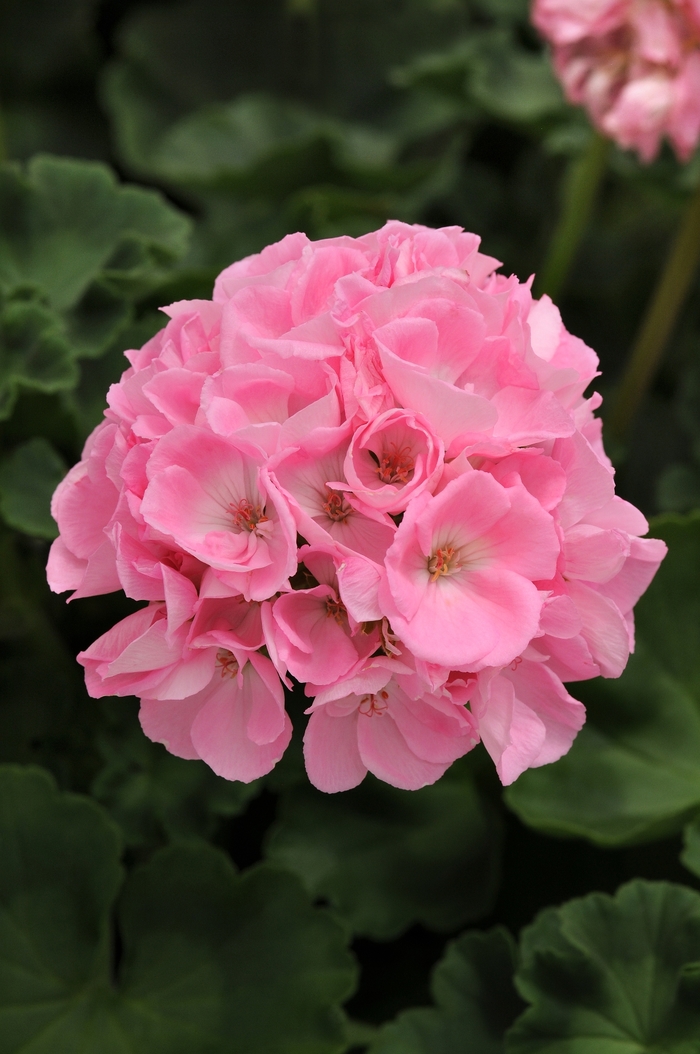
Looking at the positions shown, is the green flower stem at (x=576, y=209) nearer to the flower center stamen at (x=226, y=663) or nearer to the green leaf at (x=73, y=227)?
the green leaf at (x=73, y=227)

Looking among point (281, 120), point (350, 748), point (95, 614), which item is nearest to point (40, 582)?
point (95, 614)

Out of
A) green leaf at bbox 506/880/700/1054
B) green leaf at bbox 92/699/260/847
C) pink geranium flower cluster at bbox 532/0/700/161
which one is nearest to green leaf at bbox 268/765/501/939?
green leaf at bbox 92/699/260/847

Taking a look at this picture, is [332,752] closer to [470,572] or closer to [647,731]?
[470,572]

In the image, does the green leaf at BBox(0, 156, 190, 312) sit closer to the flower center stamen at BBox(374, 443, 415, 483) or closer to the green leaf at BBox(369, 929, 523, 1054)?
the flower center stamen at BBox(374, 443, 415, 483)

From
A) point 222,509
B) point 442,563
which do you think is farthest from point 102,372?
point 442,563

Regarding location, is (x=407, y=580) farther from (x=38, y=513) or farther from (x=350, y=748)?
(x=38, y=513)

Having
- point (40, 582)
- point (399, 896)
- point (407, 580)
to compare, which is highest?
point (407, 580)
